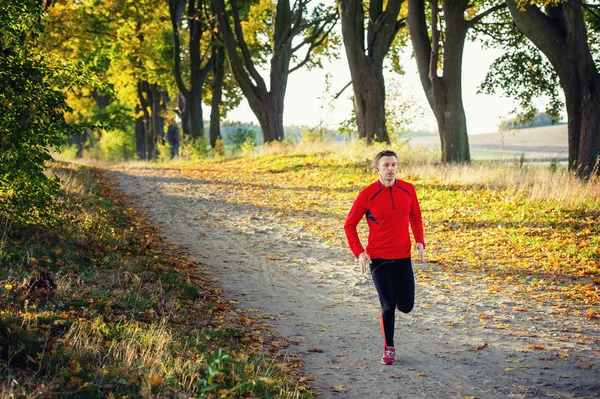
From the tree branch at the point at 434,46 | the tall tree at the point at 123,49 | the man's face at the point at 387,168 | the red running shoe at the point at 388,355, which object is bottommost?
the red running shoe at the point at 388,355

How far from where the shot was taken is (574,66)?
15797mm

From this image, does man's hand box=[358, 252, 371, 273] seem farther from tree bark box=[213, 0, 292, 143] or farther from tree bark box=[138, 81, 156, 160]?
tree bark box=[138, 81, 156, 160]

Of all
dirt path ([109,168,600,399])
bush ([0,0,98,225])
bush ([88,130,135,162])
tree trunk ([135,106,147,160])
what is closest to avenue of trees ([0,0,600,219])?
bush ([0,0,98,225])

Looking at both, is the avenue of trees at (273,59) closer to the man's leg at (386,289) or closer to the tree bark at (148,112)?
the tree bark at (148,112)

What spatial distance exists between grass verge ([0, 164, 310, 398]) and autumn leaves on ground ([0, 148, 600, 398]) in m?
0.02

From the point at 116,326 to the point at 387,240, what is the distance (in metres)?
2.54

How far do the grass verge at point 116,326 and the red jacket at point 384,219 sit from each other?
1278 millimetres

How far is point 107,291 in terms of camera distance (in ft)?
25.1

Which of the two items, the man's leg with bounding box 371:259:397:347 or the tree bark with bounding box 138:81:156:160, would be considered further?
the tree bark with bounding box 138:81:156:160

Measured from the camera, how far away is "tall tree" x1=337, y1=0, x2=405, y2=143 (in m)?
22.7

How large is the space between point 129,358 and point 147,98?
42.2 metres

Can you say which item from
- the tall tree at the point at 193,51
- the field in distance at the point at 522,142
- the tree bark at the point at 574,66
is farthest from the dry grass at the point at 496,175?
the field in distance at the point at 522,142

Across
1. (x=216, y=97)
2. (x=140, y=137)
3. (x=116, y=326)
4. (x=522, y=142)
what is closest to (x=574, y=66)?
(x=116, y=326)

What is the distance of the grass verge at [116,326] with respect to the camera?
16.9 feet
